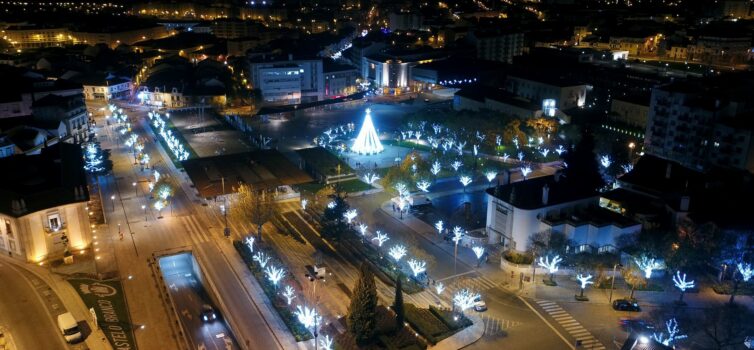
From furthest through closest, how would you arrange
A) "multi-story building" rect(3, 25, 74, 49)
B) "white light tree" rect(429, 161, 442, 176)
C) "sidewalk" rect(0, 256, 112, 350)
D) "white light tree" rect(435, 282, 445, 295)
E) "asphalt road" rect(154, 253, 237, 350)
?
"multi-story building" rect(3, 25, 74, 49) < "white light tree" rect(429, 161, 442, 176) < "white light tree" rect(435, 282, 445, 295) < "asphalt road" rect(154, 253, 237, 350) < "sidewalk" rect(0, 256, 112, 350)

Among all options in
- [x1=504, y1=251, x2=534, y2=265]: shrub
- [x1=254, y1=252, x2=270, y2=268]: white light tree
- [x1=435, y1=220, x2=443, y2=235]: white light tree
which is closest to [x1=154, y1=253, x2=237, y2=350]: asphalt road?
[x1=254, y1=252, x2=270, y2=268]: white light tree

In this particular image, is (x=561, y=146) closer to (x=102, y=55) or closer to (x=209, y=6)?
(x=102, y=55)

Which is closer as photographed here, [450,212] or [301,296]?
[301,296]

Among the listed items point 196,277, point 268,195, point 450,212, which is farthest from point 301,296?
point 450,212

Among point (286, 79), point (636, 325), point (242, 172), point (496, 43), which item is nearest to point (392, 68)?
point (286, 79)

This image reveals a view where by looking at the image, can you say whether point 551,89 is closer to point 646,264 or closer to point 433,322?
point 646,264

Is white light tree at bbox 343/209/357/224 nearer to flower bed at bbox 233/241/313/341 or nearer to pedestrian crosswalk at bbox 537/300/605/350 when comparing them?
flower bed at bbox 233/241/313/341
